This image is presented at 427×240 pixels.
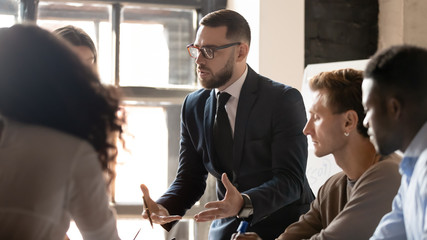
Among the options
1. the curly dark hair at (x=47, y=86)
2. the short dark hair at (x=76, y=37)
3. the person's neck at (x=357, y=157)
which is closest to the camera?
the curly dark hair at (x=47, y=86)

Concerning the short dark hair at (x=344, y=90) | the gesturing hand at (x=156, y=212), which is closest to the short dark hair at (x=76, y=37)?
the gesturing hand at (x=156, y=212)

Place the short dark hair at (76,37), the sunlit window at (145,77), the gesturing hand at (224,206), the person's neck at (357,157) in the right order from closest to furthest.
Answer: the person's neck at (357,157) → the gesturing hand at (224,206) → the short dark hair at (76,37) → the sunlit window at (145,77)

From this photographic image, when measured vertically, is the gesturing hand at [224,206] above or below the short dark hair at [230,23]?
below

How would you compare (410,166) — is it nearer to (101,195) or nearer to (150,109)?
(101,195)

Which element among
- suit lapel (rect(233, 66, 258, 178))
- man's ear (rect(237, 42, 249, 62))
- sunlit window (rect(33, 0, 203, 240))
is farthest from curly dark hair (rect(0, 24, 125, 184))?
sunlit window (rect(33, 0, 203, 240))

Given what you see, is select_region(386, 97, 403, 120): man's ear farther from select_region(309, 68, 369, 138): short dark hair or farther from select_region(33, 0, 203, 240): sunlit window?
select_region(33, 0, 203, 240): sunlit window

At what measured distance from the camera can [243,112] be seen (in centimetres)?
261

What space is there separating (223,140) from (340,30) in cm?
147

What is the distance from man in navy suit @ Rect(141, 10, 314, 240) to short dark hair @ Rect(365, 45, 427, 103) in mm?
878

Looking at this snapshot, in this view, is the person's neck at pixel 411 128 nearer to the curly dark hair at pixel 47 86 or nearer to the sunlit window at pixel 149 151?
the curly dark hair at pixel 47 86

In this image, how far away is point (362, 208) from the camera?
6.33ft

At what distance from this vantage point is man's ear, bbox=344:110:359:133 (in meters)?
2.07

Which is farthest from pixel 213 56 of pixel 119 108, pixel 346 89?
pixel 119 108

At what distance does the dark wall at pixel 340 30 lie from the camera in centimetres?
372
